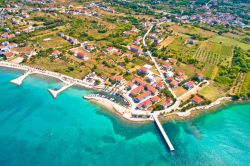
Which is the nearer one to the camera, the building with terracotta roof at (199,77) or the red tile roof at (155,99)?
the red tile roof at (155,99)

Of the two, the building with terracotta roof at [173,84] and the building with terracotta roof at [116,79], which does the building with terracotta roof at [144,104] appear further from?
the building with terracotta roof at [116,79]

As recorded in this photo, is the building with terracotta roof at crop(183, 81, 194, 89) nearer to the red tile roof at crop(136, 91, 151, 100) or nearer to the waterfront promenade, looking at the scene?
the red tile roof at crop(136, 91, 151, 100)

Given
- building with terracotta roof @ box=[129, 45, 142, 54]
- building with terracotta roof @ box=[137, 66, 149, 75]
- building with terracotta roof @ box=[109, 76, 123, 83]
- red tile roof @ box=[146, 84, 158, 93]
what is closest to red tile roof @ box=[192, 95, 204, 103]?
red tile roof @ box=[146, 84, 158, 93]

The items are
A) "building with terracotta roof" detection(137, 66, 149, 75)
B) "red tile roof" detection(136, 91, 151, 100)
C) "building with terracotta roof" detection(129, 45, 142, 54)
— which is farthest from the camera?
"building with terracotta roof" detection(129, 45, 142, 54)

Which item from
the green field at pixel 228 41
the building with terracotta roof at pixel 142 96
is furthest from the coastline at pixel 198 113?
the green field at pixel 228 41

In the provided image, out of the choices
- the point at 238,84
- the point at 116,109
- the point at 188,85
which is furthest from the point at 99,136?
the point at 238,84

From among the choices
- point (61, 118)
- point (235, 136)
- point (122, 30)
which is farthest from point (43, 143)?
point (122, 30)

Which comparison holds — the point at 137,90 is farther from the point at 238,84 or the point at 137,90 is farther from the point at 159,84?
the point at 238,84
